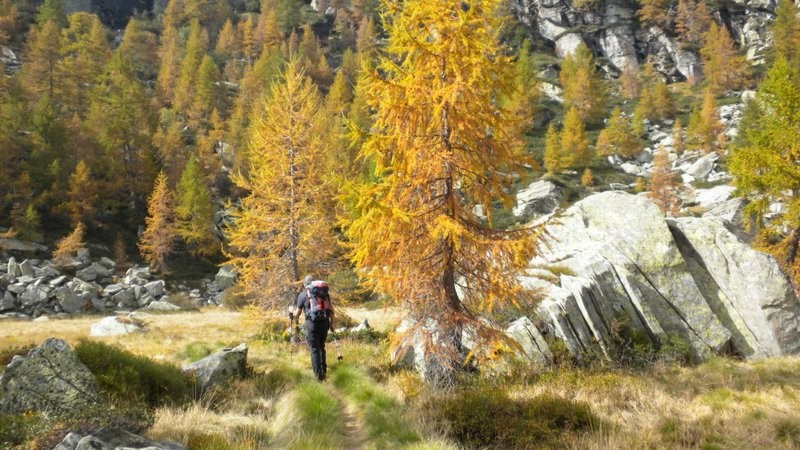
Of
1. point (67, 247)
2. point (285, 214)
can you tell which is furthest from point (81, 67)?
point (285, 214)

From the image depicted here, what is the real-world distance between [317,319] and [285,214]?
24.9ft

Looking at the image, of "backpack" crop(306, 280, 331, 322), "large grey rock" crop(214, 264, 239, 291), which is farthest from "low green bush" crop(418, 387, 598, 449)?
"large grey rock" crop(214, 264, 239, 291)

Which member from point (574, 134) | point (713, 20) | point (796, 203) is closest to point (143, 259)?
point (796, 203)

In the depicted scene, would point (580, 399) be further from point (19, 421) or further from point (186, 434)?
point (19, 421)

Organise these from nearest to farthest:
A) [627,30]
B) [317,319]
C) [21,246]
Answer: [317,319] → [21,246] → [627,30]

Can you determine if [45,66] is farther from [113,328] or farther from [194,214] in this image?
[113,328]

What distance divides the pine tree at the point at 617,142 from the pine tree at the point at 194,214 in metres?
53.8

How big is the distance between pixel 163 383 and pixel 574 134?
6134cm

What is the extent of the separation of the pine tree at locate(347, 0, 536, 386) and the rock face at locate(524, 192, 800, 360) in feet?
10.4

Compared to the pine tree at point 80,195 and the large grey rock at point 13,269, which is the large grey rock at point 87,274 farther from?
the pine tree at point 80,195

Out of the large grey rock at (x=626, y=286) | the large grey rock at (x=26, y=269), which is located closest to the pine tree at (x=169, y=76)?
the large grey rock at (x=26, y=269)

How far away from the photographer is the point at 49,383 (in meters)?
5.33

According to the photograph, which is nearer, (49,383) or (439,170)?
(49,383)

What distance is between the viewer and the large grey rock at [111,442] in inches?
145
